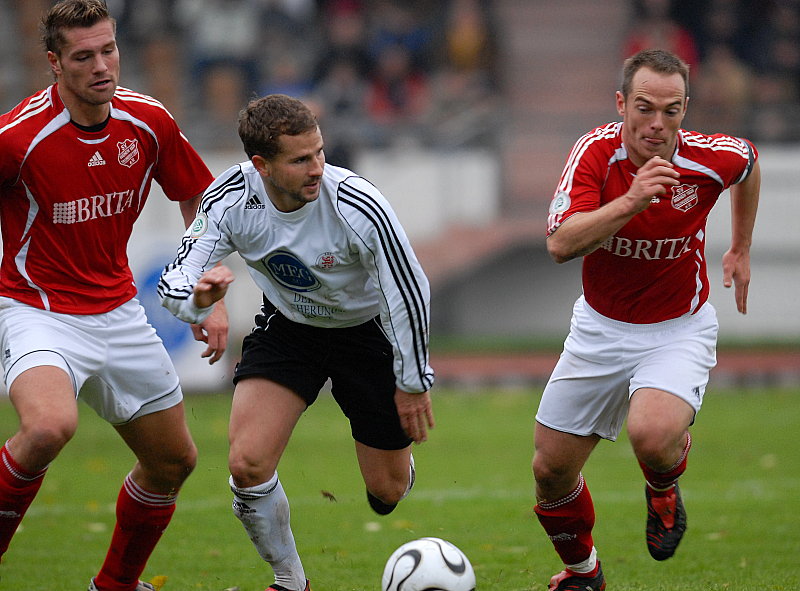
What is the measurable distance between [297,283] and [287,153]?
69cm

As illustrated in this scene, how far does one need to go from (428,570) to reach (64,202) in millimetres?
2367

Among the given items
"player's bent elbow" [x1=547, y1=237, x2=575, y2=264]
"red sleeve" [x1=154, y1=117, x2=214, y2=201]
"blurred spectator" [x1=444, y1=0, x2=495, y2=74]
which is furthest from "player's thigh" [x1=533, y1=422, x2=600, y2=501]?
"blurred spectator" [x1=444, y1=0, x2=495, y2=74]

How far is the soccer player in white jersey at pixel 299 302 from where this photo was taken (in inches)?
213

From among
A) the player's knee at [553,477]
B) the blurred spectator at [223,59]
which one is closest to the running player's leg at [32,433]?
the player's knee at [553,477]

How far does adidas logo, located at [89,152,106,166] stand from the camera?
5.76 meters

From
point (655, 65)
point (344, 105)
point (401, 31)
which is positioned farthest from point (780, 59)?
point (655, 65)

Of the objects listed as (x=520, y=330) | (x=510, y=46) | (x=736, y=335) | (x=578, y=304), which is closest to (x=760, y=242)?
(x=736, y=335)

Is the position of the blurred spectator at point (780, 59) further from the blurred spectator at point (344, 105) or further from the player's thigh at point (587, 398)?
the player's thigh at point (587, 398)

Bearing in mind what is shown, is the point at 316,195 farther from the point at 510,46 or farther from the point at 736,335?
the point at 510,46

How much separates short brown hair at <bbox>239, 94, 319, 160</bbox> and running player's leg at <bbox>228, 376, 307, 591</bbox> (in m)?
1.14

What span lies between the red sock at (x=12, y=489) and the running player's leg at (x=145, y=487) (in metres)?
0.54

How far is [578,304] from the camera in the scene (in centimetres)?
623

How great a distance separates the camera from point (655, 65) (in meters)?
5.54

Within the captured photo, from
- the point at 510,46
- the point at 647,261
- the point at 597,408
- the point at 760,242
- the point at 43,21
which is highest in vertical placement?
the point at 43,21
